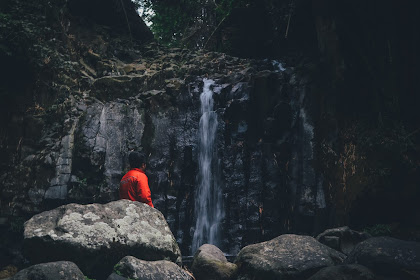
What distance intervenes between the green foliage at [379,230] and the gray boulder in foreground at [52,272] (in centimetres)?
555

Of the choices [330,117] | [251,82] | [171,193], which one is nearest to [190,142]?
[171,193]

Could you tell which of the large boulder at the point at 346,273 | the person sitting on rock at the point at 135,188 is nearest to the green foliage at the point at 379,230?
the large boulder at the point at 346,273

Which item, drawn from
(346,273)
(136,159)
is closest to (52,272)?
(136,159)

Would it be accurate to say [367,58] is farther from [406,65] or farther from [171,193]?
[171,193]

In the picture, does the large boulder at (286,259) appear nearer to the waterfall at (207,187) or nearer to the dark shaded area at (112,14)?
the waterfall at (207,187)

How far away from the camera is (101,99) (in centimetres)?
1073

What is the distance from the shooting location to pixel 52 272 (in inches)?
171

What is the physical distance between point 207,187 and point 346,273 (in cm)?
573

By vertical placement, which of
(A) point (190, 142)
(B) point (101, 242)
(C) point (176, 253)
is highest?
(A) point (190, 142)

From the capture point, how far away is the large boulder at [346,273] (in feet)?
15.0

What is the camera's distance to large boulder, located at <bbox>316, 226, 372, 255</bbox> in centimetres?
620

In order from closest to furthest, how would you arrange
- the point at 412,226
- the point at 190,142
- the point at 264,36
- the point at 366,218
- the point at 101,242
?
1. the point at 101,242
2. the point at 412,226
3. the point at 366,218
4. the point at 190,142
5. the point at 264,36

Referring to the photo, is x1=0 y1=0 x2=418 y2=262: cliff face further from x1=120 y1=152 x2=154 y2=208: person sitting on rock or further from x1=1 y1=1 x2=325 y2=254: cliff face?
x1=120 y1=152 x2=154 y2=208: person sitting on rock

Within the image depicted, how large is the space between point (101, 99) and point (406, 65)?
328 inches
